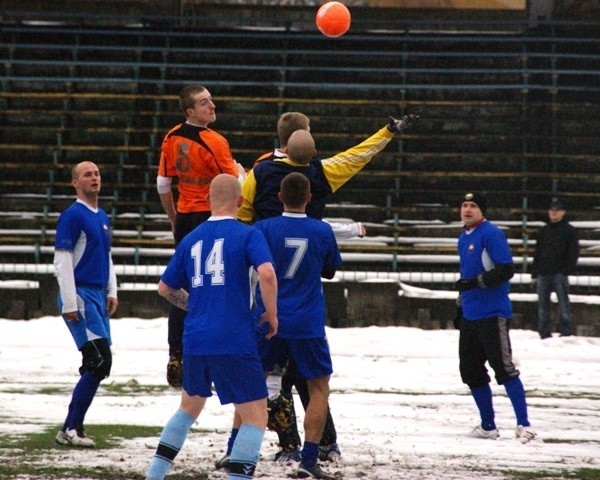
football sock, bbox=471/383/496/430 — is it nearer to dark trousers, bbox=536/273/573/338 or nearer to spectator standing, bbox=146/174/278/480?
spectator standing, bbox=146/174/278/480

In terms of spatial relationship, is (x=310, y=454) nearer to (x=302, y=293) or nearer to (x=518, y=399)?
(x=302, y=293)

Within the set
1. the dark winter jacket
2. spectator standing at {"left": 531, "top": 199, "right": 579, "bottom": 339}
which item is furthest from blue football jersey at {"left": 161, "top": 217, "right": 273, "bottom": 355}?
the dark winter jacket

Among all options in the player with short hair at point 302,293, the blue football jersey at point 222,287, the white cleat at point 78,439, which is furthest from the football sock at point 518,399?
the blue football jersey at point 222,287

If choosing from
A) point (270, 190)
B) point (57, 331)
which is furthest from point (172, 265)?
point (57, 331)

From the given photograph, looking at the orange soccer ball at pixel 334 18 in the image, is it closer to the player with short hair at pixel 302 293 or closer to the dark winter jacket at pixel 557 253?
the dark winter jacket at pixel 557 253

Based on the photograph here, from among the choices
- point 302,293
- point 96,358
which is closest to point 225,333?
point 302,293

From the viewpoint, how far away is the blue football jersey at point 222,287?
6.99 metres

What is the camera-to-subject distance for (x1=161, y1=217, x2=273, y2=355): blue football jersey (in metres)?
6.99

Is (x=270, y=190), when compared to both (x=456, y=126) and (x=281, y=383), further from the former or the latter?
(x=456, y=126)

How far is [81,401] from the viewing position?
902 centimetres

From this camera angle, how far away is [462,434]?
9.98 m

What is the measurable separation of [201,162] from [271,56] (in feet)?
51.3

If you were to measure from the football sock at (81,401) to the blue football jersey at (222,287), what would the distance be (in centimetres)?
213

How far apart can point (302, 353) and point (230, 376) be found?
115cm
